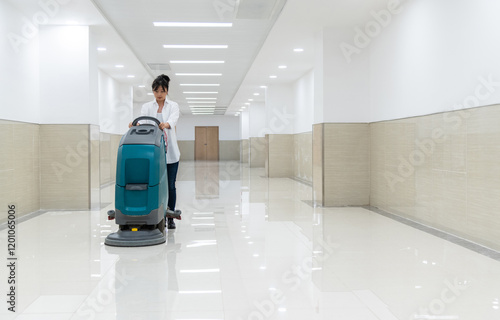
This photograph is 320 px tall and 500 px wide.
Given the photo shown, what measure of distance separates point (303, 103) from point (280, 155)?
2.16 metres

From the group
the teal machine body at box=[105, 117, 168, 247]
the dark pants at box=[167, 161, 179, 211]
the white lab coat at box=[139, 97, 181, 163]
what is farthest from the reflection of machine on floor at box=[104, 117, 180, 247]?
the dark pants at box=[167, 161, 179, 211]

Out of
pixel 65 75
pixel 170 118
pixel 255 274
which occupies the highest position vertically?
pixel 65 75

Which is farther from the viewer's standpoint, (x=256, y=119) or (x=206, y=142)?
(x=206, y=142)

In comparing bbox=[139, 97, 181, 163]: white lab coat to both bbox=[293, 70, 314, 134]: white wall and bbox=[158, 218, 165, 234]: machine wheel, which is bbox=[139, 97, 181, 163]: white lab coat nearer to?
bbox=[158, 218, 165, 234]: machine wheel

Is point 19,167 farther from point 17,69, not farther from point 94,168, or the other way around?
point 17,69

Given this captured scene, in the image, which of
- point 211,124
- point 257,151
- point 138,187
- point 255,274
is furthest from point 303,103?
point 211,124

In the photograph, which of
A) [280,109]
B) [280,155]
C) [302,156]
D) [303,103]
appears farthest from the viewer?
[280,155]

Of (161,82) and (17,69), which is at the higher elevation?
(17,69)

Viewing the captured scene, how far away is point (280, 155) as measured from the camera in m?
13.3

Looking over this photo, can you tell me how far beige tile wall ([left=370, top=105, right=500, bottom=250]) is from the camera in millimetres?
4023

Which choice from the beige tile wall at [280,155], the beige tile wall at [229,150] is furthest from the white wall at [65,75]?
the beige tile wall at [229,150]

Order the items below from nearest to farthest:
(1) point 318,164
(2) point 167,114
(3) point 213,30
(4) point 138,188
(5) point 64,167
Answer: (4) point 138,188 < (2) point 167,114 < (5) point 64,167 < (1) point 318,164 < (3) point 213,30

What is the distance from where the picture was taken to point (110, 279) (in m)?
3.15

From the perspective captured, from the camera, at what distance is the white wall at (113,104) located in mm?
11031
